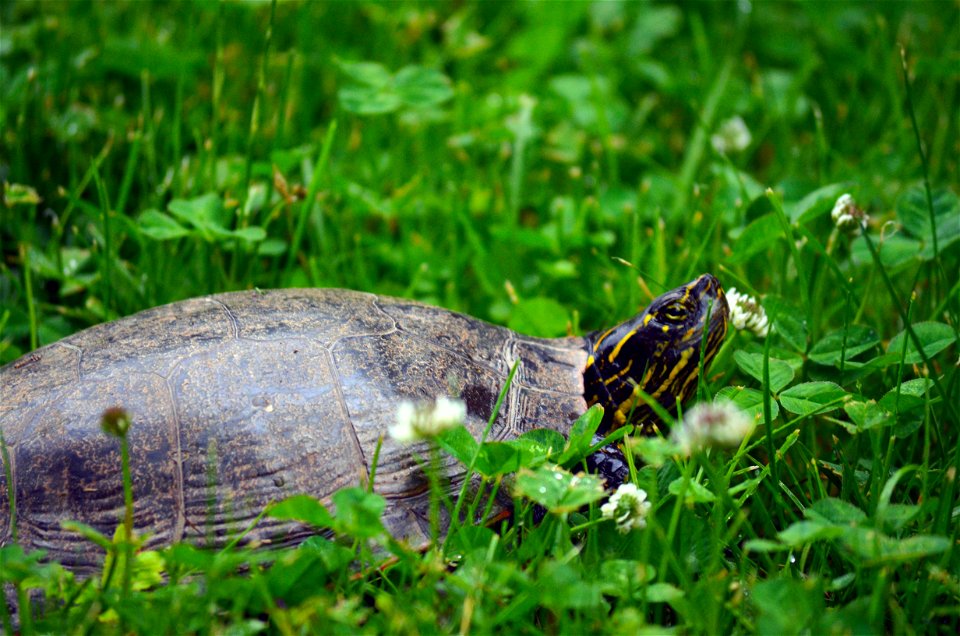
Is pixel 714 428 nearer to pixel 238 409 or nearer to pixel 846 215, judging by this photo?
pixel 238 409

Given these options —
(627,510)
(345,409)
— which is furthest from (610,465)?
(345,409)

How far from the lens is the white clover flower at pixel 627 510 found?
176 centimetres

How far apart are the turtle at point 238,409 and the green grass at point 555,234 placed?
115 mm

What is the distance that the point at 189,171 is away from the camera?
10.3 feet

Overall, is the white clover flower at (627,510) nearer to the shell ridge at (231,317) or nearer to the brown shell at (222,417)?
the brown shell at (222,417)

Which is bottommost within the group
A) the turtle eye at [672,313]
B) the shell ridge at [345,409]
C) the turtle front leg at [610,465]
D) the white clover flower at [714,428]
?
the turtle front leg at [610,465]

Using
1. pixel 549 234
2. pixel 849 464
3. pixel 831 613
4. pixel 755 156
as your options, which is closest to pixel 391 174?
pixel 549 234

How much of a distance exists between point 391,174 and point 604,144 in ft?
2.91

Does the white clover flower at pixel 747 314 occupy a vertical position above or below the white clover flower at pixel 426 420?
below

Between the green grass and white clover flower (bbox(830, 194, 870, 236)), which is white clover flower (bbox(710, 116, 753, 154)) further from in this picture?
white clover flower (bbox(830, 194, 870, 236))

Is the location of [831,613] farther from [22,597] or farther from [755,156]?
[755,156]

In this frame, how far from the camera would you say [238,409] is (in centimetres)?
178

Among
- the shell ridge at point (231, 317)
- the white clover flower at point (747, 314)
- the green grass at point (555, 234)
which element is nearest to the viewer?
the green grass at point (555, 234)

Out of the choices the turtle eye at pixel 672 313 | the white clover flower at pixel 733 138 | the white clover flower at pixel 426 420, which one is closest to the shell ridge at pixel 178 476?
the white clover flower at pixel 426 420
